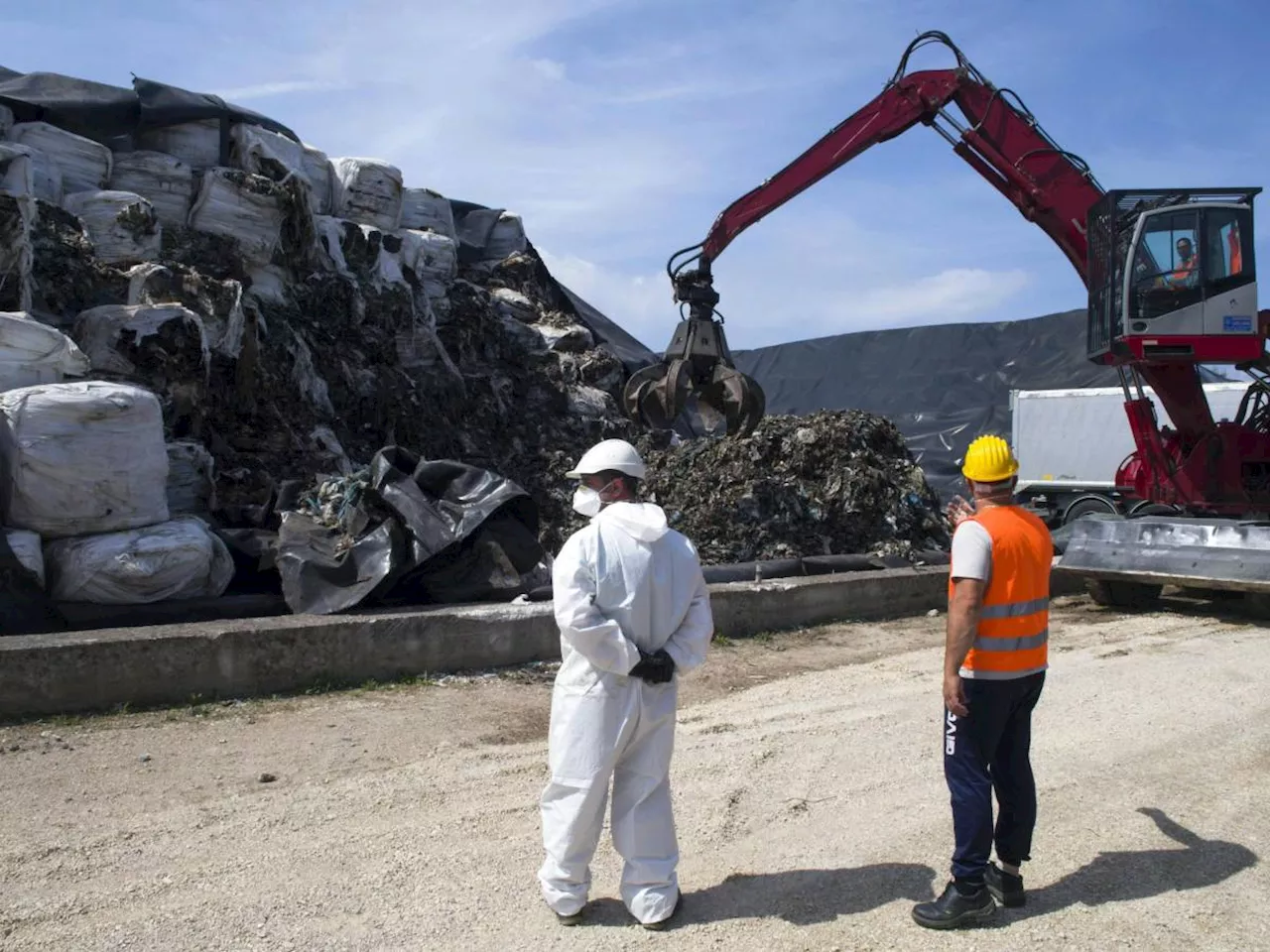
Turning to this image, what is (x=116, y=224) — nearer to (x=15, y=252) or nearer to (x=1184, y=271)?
(x=15, y=252)

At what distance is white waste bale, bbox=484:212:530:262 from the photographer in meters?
13.6

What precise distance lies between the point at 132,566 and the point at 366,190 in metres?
6.45

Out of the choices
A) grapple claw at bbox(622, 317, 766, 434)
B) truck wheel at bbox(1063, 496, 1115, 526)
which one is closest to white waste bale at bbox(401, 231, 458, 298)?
grapple claw at bbox(622, 317, 766, 434)

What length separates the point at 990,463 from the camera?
3133mm

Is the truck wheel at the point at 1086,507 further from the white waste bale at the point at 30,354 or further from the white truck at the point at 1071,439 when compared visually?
the white waste bale at the point at 30,354

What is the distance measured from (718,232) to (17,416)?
5.58 meters

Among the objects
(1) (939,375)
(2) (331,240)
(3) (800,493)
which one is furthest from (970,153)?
(1) (939,375)

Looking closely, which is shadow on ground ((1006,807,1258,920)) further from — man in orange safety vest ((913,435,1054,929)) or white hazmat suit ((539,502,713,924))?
white hazmat suit ((539,502,713,924))

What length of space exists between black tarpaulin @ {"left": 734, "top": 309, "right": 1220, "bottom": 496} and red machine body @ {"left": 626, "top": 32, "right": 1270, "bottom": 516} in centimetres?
684

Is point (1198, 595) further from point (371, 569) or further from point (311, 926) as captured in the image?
point (311, 926)

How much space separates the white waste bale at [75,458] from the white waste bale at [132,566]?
0.12 metres

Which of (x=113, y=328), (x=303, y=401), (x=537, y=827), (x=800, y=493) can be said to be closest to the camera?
(x=537, y=827)

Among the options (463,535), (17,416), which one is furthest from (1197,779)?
(17,416)

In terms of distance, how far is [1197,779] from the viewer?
14.1ft
